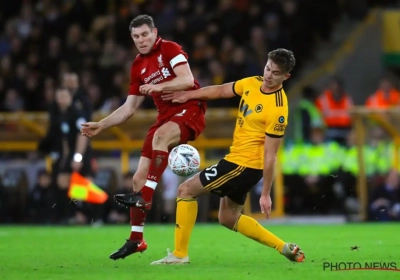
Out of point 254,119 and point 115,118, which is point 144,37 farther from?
point 254,119

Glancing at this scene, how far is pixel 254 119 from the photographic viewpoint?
28.9 ft

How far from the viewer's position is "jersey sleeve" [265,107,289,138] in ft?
28.3

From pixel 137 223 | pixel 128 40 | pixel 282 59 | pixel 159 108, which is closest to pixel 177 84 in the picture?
pixel 159 108

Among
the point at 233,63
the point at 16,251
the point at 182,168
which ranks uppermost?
the point at 233,63

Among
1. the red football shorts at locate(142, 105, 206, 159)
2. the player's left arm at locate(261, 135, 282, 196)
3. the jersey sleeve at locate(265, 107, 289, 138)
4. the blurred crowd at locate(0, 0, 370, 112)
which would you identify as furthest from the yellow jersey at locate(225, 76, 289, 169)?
the blurred crowd at locate(0, 0, 370, 112)

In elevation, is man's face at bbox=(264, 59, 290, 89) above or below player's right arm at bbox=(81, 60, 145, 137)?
above

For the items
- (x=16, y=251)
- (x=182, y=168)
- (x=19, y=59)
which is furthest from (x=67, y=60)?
(x=182, y=168)

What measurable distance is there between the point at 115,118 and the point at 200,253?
5.24ft

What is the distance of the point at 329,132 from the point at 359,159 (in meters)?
2.34

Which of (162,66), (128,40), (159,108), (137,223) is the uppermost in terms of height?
(128,40)

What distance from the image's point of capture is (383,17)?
70.9 ft

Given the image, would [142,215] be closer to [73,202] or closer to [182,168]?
[182,168]

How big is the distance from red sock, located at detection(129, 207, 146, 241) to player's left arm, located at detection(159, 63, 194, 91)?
45.0 inches

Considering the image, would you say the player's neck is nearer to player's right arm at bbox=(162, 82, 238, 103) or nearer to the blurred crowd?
player's right arm at bbox=(162, 82, 238, 103)
